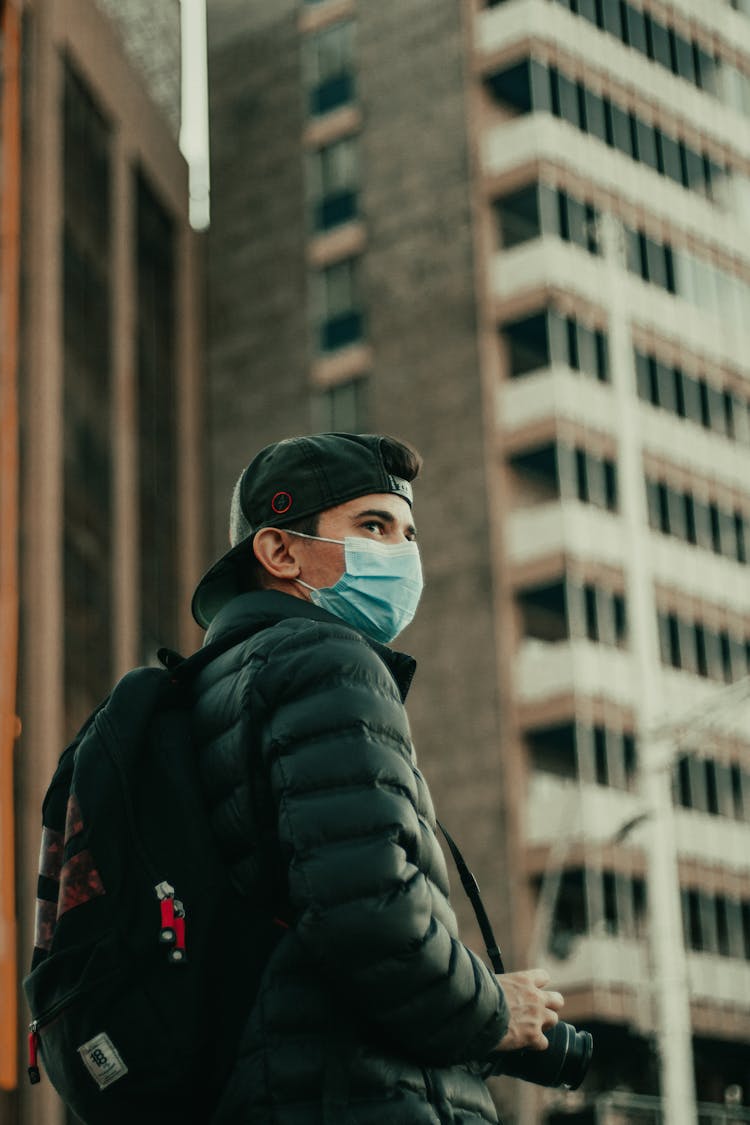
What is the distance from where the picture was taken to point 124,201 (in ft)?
153

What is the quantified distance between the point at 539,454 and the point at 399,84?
10.3 m

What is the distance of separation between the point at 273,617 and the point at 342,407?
41.4 m

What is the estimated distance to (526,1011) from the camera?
333 cm

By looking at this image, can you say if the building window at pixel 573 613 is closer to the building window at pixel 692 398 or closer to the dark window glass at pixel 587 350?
the dark window glass at pixel 587 350

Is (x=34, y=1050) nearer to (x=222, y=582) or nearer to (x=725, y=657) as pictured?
(x=222, y=582)

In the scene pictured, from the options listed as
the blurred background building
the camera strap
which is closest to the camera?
the camera strap

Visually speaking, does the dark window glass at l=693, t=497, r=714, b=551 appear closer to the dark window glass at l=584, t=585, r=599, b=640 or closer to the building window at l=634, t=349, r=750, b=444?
the building window at l=634, t=349, r=750, b=444

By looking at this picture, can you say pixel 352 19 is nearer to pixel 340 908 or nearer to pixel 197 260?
pixel 197 260

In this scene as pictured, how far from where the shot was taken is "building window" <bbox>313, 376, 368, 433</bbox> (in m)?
44.3

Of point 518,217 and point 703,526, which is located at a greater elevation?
point 518,217

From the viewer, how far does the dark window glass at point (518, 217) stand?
42719 millimetres

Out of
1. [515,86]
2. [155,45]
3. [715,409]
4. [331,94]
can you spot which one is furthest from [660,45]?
[155,45]

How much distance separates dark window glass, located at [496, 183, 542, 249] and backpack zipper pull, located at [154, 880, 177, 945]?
132ft

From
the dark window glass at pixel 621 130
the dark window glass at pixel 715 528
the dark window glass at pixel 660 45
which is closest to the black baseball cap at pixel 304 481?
the dark window glass at pixel 715 528
